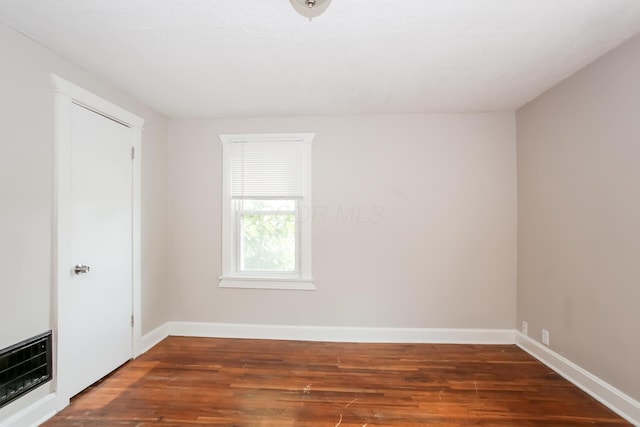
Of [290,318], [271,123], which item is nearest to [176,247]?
[290,318]

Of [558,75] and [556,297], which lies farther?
[556,297]

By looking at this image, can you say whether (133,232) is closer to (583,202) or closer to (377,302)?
(377,302)

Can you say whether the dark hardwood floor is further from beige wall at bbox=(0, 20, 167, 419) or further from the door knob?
the door knob

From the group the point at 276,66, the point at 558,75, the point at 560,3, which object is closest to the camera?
the point at 560,3

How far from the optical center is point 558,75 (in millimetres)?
2508

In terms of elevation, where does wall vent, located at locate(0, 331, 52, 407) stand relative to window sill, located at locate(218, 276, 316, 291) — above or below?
below

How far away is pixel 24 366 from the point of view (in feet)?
6.37

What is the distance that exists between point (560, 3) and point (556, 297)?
90.6 inches

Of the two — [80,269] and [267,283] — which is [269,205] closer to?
[267,283]

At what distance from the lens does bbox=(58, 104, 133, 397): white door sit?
228 centimetres

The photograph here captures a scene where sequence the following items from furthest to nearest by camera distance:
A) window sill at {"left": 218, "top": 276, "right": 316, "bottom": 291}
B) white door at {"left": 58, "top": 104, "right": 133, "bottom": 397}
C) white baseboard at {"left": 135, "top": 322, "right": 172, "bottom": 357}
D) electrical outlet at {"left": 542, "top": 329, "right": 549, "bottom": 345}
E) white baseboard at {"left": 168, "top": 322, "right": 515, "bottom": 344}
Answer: window sill at {"left": 218, "top": 276, "right": 316, "bottom": 291} → white baseboard at {"left": 168, "top": 322, "right": 515, "bottom": 344} → white baseboard at {"left": 135, "top": 322, "right": 172, "bottom": 357} → electrical outlet at {"left": 542, "top": 329, "right": 549, "bottom": 345} → white door at {"left": 58, "top": 104, "right": 133, "bottom": 397}

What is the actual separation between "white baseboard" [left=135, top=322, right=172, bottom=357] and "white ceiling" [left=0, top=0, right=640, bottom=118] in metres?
2.42

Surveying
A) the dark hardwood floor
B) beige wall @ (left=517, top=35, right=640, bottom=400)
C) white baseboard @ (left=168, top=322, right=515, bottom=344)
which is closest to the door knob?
the dark hardwood floor

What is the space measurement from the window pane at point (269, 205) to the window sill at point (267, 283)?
787mm
